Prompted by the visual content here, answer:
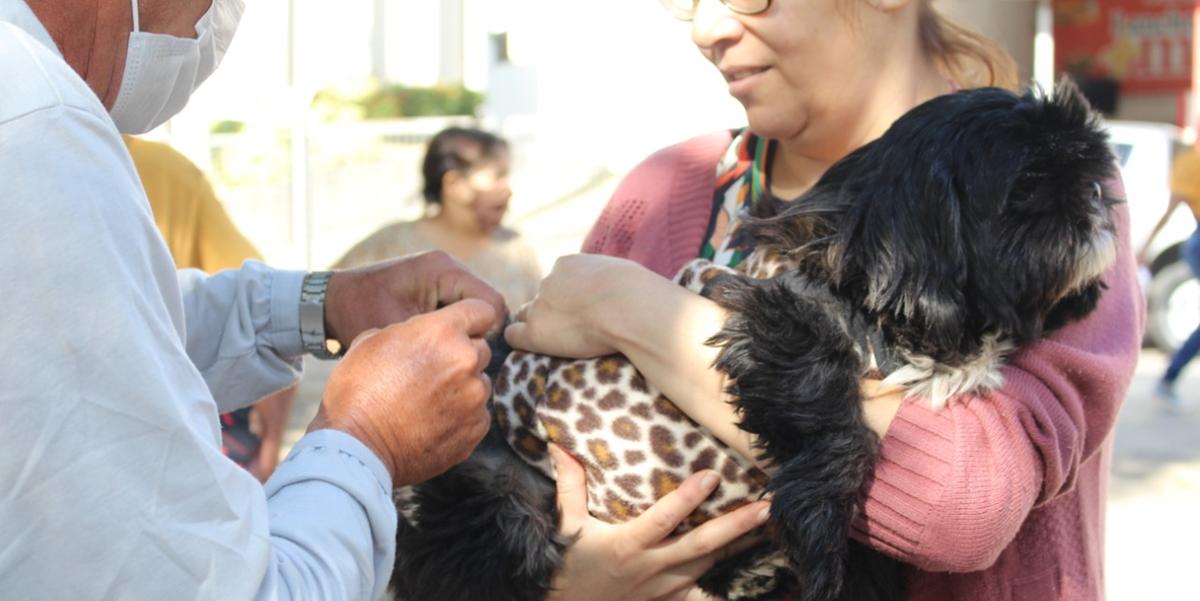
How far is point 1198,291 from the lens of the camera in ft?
37.5

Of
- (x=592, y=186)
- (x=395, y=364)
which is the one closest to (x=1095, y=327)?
(x=395, y=364)

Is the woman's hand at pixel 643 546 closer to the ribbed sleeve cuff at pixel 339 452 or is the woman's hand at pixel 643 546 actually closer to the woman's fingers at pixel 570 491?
the woman's fingers at pixel 570 491

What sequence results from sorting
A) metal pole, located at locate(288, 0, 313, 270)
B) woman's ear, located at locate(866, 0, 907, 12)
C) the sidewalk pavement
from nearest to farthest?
woman's ear, located at locate(866, 0, 907, 12)
the sidewalk pavement
metal pole, located at locate(288, 0, 313, 270)

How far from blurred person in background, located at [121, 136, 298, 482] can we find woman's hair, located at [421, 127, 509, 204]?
2.28 meters

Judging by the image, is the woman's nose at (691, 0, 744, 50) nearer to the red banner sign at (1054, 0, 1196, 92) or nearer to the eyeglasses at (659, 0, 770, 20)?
the eyeglasses at (659, 0, 770, 20)

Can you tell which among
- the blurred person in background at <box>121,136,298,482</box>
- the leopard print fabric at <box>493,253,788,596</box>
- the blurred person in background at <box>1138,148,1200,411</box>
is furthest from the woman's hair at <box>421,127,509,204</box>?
the blurred person in background at <box>1138,148,1200,411</box>

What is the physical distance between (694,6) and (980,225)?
0.74 meters

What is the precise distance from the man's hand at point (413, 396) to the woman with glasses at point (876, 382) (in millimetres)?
295

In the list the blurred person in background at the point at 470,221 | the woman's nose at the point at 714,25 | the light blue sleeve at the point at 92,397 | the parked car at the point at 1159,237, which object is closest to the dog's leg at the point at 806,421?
the woman's nose at the point at 714,25

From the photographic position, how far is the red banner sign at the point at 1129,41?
835 inches

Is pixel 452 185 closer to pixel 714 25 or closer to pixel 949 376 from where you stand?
pixel 714 25

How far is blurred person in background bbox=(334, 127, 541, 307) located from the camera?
589cm

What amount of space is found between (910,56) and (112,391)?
1604mm

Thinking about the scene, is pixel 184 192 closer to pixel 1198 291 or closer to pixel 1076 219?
pixel 1076 219
